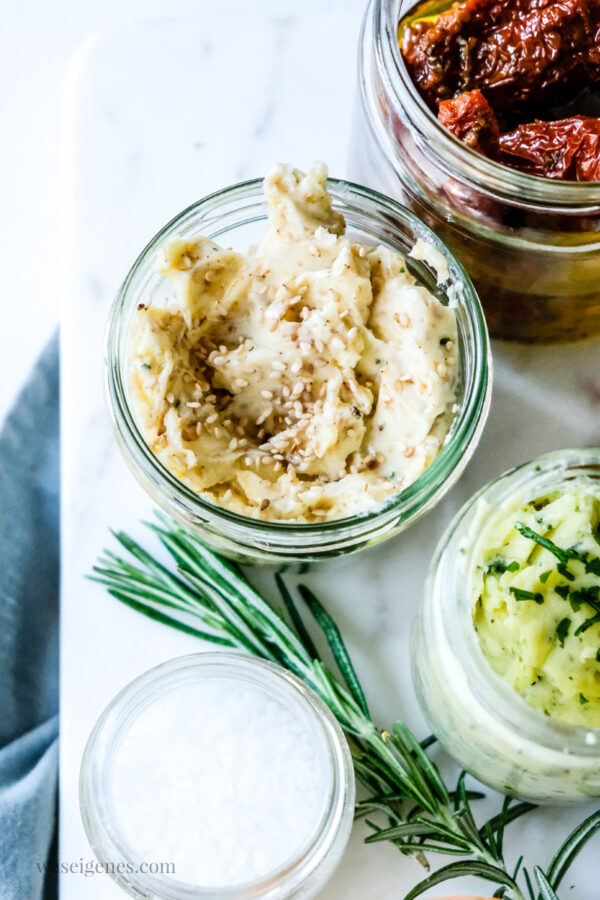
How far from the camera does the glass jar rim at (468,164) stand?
3.65 ft

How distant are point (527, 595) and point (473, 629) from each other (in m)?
0.06

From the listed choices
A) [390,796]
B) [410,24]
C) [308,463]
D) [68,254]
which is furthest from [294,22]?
[390,796]

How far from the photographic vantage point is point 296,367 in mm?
1203

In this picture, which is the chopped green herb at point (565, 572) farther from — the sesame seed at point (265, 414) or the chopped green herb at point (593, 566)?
the sesame seed at point (265, 414)

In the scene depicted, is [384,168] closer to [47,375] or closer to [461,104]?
[461,104]

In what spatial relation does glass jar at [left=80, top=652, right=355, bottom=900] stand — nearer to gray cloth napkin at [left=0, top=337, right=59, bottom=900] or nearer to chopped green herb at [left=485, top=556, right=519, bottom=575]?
gray cloth napkin at [left=0, top=337, right=59, bottom=900]

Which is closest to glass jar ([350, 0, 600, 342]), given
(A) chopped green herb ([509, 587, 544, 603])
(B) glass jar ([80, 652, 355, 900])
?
(A) chopped green herb ([509, 587, 544, 603])

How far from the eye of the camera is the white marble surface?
1.37 metres

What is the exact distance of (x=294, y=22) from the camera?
1539mm

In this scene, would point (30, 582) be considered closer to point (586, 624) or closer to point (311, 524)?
point (311, 524)

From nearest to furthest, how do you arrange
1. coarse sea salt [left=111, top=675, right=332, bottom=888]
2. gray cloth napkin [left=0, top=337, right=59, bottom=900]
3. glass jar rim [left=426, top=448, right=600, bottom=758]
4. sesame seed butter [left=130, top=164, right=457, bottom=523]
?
glass jar rim [left=426, top=448, right=600, bottom=758] < sesame seed butter [left=130, top=164, right=457, bottom=523] < coarse sea salt [left=111, top=675, right=332, bottom=888] < gray cloth napkin [left=0, top=337, right=59, bottom=900]

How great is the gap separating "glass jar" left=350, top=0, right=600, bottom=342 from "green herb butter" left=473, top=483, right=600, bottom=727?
0.86 feet

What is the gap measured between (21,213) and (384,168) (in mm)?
732

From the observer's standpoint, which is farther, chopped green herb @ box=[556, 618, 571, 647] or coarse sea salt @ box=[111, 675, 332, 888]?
coarse sea salt @ box=[111, 675, 332, 888]
